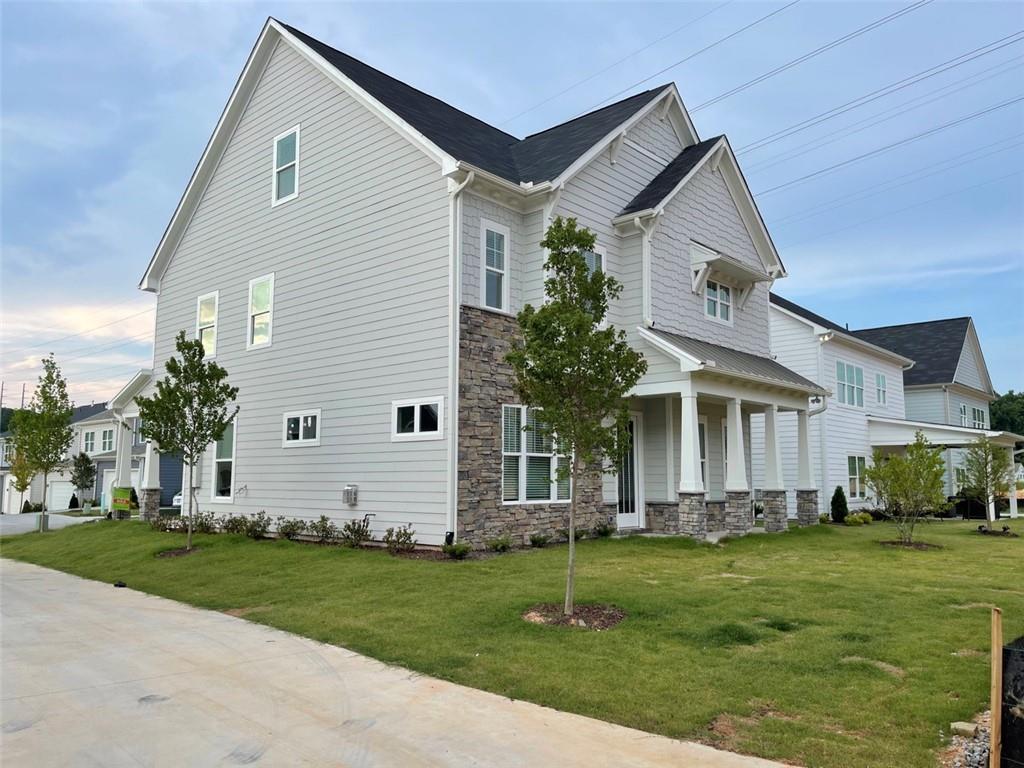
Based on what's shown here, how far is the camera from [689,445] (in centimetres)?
1402

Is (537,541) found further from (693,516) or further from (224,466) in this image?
(224,466)

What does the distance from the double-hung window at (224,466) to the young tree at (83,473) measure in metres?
26.3

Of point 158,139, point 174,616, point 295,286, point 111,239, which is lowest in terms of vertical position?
point 174,616

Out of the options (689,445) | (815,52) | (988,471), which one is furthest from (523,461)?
(988,471)

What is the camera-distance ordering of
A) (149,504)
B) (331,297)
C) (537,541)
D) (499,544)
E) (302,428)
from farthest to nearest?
(149,504)
(302,428)
(331,297)
(537,541)
(499,544)

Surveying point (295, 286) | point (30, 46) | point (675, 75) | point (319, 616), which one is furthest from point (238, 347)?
point (675, 75)

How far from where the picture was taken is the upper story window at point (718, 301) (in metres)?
18.1

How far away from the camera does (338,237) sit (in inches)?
602

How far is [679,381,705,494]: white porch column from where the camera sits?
14.0 meters

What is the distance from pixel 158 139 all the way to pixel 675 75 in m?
15.2

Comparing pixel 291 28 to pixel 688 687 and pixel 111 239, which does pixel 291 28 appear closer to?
pixel 111 239

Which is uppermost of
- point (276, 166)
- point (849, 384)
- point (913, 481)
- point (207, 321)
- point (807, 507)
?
point (276, 166)

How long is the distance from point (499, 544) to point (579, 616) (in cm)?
493

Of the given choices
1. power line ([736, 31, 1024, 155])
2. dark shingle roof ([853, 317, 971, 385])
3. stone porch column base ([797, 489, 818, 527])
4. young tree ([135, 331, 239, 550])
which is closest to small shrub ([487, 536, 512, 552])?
young tree ([135, 331, 239, 550])
